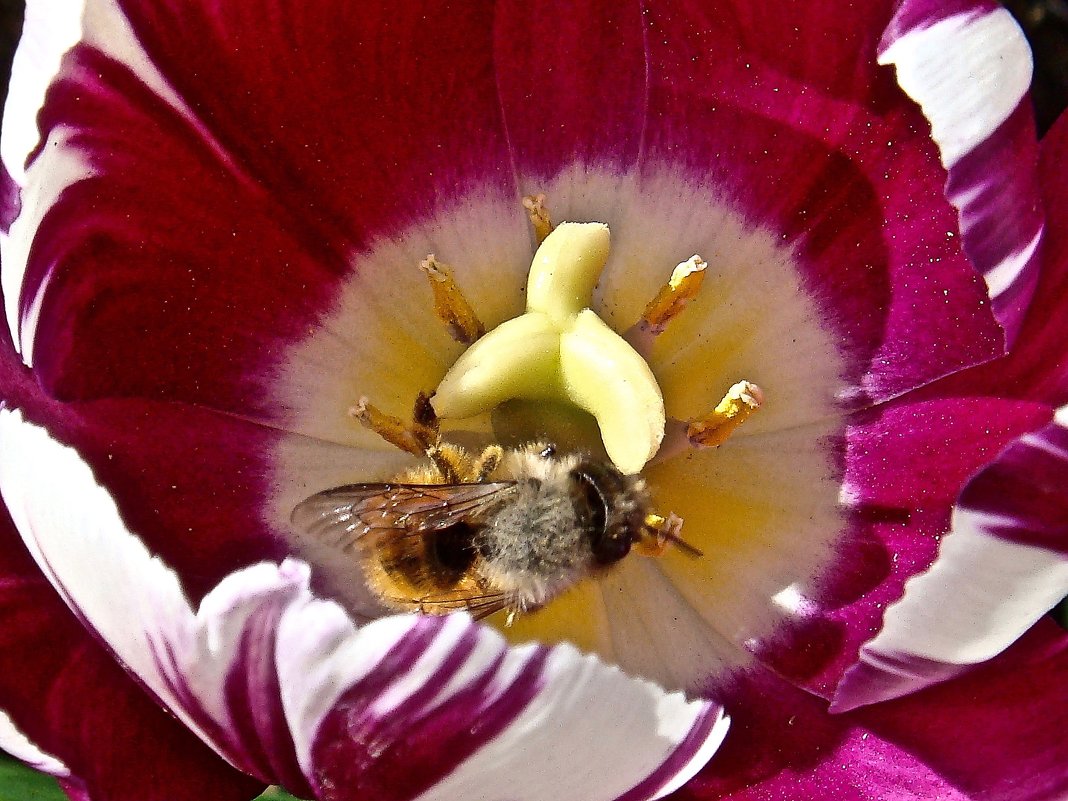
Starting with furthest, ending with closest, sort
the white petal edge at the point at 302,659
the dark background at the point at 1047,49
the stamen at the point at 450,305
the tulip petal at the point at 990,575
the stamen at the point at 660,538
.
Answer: the dark background at the point at 1047,49 < the stamen at the point at 450,305 < the stamen at the point at 660,538 < the tulip petal at the point at 990,575 < the white petal edge at the point at 302,659

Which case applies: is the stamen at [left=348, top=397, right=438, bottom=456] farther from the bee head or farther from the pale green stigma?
the bee head

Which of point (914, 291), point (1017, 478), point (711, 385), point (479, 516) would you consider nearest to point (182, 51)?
point (479, 516)

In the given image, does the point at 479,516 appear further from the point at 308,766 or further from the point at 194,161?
the point at 194,161

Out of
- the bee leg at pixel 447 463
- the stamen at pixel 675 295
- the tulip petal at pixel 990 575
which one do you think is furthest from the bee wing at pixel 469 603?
the stamen at pixel 675 295

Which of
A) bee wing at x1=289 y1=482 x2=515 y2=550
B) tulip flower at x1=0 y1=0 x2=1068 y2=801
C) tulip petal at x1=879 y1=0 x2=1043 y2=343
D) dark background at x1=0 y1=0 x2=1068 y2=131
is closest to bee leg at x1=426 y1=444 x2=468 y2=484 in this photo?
tulip flower at x1=0 y1=0 x2=1068 y2=801

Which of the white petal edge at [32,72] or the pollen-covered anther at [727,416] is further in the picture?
the pollen-covered anther at [727,416]

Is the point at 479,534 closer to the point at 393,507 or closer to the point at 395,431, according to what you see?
the point at 393,507

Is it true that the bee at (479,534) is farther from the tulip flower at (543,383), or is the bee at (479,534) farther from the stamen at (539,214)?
the stamen at (539,214)
